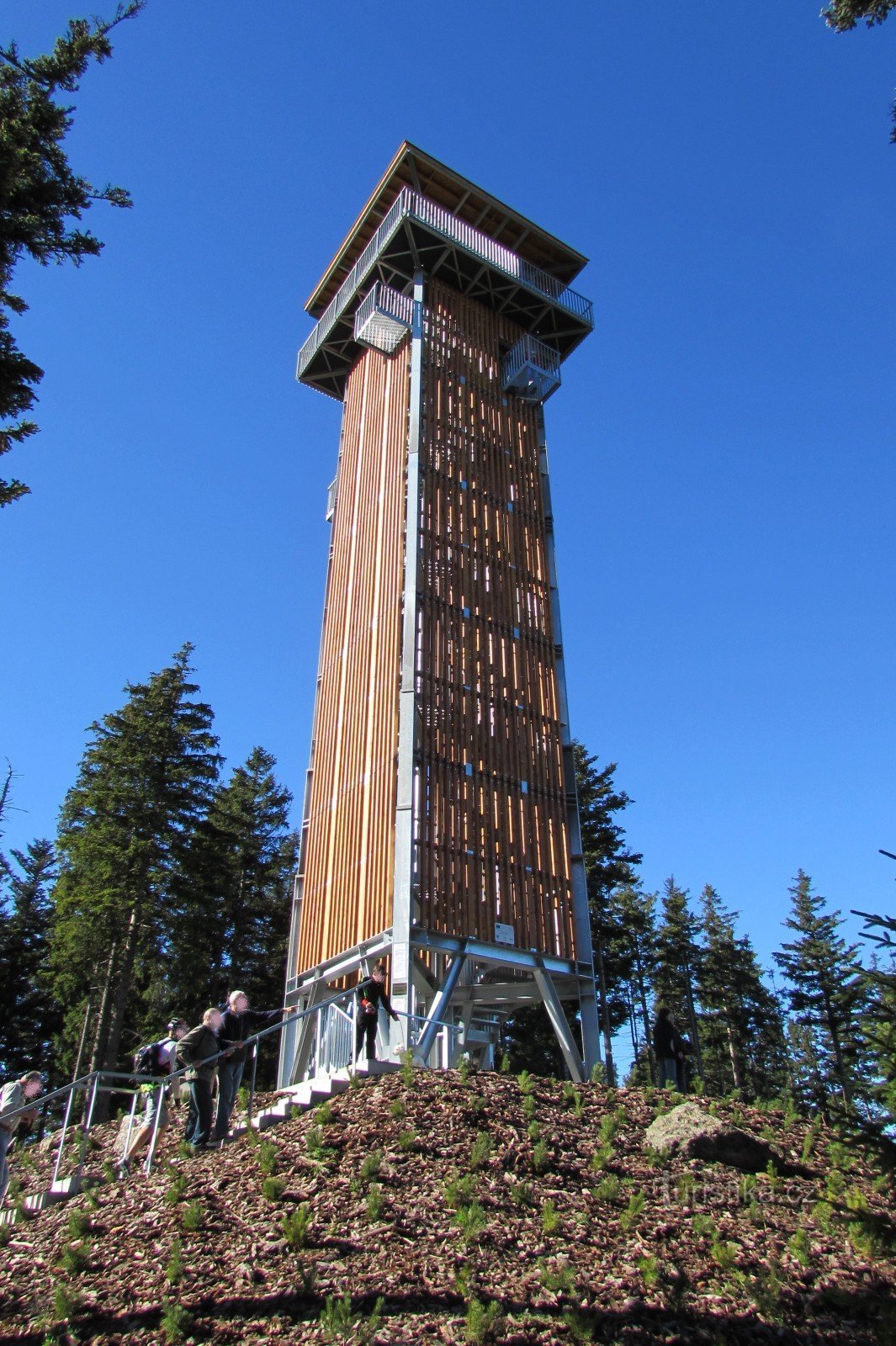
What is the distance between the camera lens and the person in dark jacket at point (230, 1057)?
1045 centimetres

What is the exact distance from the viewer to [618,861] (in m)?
28.9

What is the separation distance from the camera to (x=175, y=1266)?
7672 mm

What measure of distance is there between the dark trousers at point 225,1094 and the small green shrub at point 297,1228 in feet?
7.87

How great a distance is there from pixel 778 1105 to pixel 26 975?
1850 centimetres

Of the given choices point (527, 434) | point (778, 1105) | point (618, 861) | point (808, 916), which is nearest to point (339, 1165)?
point (778, 1105)

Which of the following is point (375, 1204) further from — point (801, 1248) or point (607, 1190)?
point (801, 1248)

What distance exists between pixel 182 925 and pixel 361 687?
7.52 metres

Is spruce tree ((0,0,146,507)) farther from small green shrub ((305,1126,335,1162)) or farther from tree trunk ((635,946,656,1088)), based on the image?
tree trunk ((635,946,656,1088))

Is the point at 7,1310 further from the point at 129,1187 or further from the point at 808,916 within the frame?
the point at 808,916

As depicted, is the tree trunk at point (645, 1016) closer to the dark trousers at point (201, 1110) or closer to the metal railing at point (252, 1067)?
the metal railing at point (252, 1067)

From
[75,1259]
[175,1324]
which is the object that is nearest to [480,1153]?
[175,1324]

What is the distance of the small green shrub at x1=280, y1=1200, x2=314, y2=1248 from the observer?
26.0ft

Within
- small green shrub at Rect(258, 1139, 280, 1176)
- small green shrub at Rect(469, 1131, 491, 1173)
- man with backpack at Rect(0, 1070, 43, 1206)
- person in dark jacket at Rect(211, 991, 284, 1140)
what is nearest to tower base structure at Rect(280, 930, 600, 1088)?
person in dark jacket at Rect(211, 991, 284, 1140)

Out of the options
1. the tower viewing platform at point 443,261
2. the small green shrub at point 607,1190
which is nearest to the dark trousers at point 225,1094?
the small green shrub at point 607,1190
